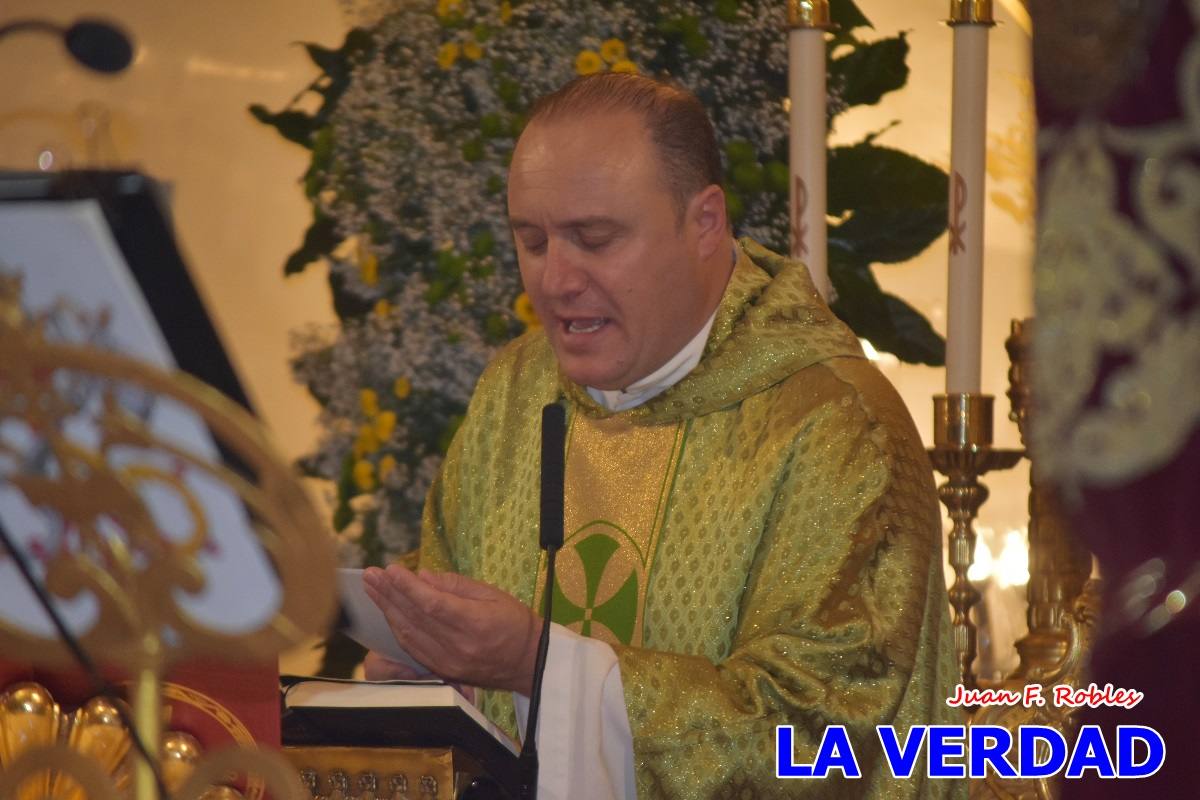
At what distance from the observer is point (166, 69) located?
4.66 m

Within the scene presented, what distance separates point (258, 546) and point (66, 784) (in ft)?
2.07

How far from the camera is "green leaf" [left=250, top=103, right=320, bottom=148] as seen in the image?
167 inches

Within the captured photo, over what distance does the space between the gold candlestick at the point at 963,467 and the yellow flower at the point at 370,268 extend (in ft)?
4.30

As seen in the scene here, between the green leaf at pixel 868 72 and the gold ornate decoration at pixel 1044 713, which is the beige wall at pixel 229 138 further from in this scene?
the gold ornate decoration at pixel 1044 713

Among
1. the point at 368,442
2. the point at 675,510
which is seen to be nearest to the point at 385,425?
the point at 368,442

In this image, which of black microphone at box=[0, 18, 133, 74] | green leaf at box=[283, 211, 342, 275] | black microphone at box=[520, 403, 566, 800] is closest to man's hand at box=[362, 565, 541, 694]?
black microphone at box=[520, 403, 566, 800]

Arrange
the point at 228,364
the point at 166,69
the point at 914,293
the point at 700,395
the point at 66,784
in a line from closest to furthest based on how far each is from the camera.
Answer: the point at 228,364
the point at 66,784
the point at 700,395
the point at 914,293
the point at 166,69

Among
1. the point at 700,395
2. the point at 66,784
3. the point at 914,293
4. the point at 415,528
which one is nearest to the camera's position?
the point at 66,784

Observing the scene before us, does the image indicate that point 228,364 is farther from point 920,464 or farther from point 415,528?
point 415,528

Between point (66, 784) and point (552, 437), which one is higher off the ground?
point (552, 437)

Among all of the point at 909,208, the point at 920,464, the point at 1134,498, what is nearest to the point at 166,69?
the point at 909,208

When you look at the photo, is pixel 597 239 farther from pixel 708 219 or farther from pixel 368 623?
pixel 368 623

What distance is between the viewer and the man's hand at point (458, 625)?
94.3 inches

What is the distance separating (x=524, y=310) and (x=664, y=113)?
32.9 inches
